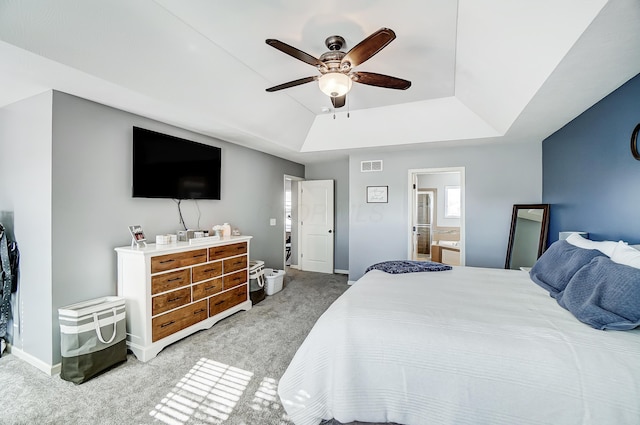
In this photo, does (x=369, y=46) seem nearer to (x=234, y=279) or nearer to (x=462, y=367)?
(x=462, y=367)

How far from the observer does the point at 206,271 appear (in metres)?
3.08

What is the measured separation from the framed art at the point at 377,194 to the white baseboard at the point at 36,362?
14.0 ft

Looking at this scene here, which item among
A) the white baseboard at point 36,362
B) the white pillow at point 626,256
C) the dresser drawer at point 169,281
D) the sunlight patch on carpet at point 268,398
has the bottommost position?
the sunlight patch on carpet at point 268,398

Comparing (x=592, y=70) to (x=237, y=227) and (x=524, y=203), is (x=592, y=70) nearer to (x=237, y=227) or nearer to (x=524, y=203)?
(x=524, y=203)

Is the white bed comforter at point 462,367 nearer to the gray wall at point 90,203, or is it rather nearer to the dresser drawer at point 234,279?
the dresser drawer at point 234,279

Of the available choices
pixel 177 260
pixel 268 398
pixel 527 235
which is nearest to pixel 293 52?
pixel 177 260

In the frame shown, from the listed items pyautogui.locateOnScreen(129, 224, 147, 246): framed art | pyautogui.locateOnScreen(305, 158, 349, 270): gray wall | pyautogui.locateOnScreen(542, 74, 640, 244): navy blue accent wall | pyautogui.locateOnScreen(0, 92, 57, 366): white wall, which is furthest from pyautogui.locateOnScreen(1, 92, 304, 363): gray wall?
pyautogui.locateOnScreen(542, 74, 640, 244): navy blue accent wall

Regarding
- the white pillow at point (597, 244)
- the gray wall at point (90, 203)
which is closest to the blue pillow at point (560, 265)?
the white pillow at point (597, 244)

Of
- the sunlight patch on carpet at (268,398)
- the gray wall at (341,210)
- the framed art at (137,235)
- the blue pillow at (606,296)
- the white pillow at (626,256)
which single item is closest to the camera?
the blue pillow at (606,296)

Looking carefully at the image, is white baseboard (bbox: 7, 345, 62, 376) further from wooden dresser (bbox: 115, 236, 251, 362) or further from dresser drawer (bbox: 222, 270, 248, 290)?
dresser drawer (bbox: 222, 270, 248, 290)

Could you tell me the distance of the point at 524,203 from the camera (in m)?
4.02

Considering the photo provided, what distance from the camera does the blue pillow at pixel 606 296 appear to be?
1.36m

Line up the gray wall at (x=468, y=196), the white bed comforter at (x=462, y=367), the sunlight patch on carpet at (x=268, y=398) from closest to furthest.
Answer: the white bed comforter at (x=462, y=367) → the sunlight patch on carpet at (x=268, y=398) → the gray wall at (x=468, y=196)

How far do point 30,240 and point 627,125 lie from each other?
5.00 m
